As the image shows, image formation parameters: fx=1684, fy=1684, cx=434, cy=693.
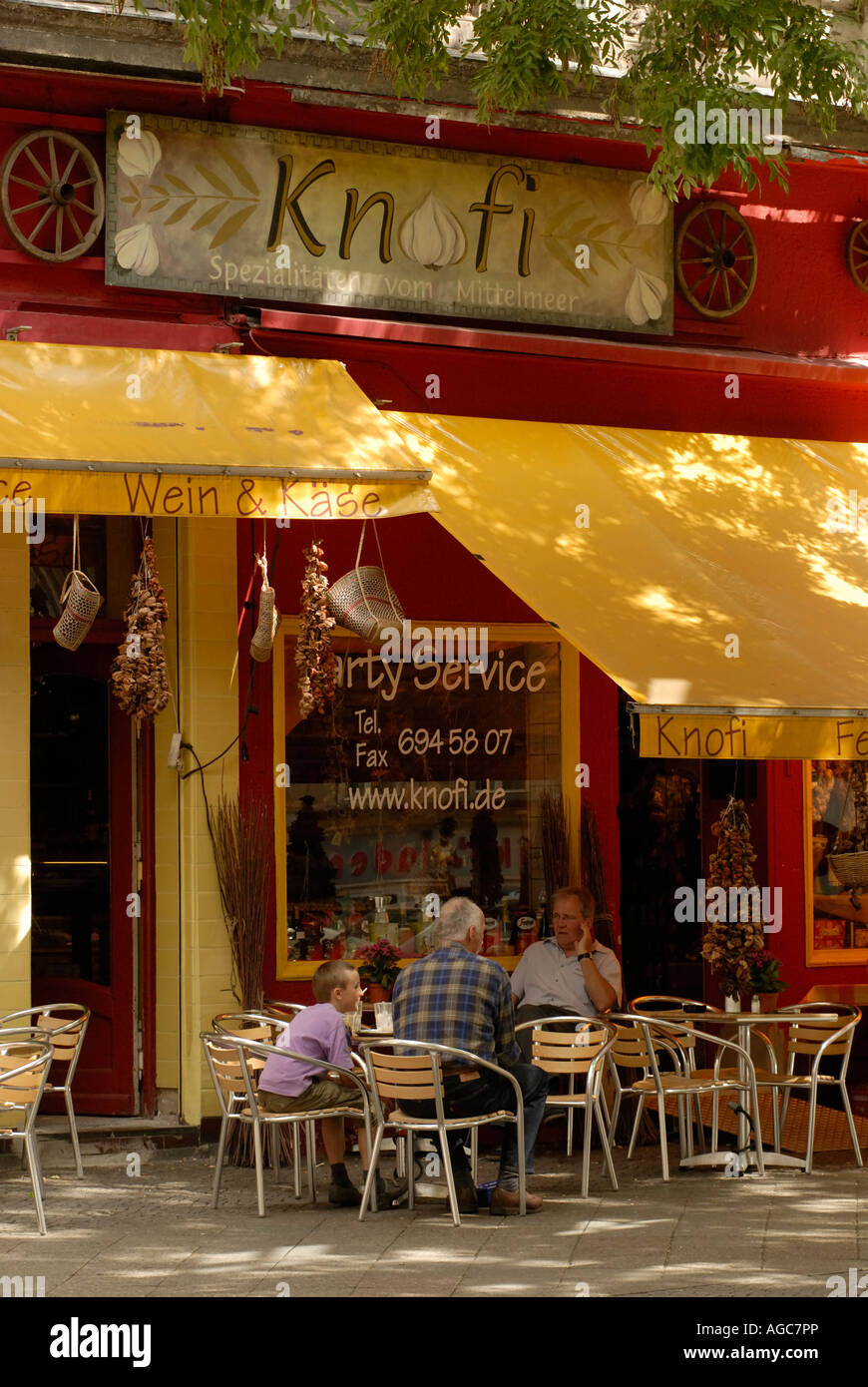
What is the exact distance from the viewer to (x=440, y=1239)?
705cm

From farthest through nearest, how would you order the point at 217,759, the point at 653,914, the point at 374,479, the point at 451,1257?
the point at 653,914 → the point at 217,759 → the point at 374,479 → the point at 451,1257

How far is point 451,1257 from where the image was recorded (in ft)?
22.0

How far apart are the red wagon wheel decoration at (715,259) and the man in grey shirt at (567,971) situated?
384cm

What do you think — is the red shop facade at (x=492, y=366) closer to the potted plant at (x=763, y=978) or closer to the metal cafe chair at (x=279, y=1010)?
the metal cafe chair at (x=279, y=1010)

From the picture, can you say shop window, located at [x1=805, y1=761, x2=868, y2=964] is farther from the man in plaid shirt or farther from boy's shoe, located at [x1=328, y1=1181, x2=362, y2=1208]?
boy's shoe, located at [x1=328, y1=1181, x2=362, y2=1208]

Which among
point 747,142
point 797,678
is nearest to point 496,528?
point 797,678

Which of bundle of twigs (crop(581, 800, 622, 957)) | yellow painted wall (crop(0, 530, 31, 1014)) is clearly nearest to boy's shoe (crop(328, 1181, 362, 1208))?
yellow painted wall (crop(0, 530, 31, 1014))

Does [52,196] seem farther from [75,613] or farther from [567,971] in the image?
[567,971]

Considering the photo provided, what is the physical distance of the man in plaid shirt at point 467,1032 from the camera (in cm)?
753

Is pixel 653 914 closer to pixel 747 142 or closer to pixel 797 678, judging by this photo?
pixel 797 678

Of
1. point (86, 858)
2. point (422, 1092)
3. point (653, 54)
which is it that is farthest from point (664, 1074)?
point (653, 54)

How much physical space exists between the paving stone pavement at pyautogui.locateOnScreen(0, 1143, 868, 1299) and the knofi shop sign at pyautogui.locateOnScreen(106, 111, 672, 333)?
15.8 ft

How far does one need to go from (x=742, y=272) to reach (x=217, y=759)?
14.9ft

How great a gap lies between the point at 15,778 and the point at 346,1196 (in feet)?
9.36
